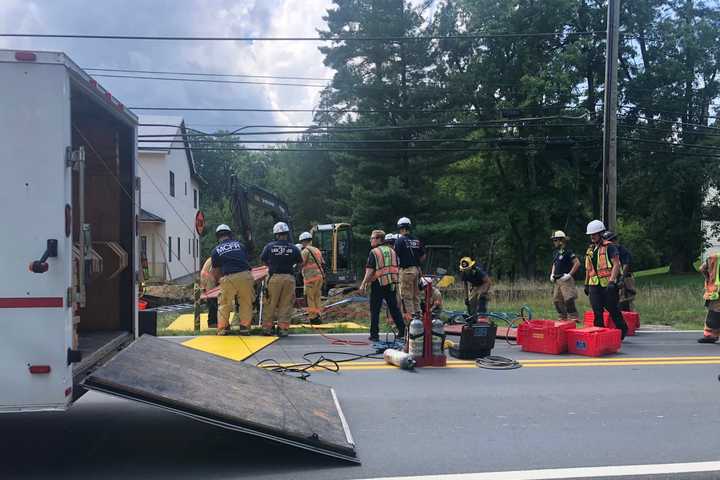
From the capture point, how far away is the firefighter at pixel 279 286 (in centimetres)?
1037

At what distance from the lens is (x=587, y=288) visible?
1020 centimetres

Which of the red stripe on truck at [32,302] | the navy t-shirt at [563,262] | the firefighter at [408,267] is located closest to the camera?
the red stripe on truck at [32,302]

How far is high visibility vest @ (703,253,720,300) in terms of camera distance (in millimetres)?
10059

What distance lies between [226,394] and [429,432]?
5.82 feet

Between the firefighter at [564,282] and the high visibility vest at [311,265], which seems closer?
the firefighter at [564,282]

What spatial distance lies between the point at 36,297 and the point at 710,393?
21.8 feet

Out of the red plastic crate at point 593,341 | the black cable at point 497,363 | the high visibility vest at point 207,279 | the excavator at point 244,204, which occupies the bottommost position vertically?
the black cable at point 497,363

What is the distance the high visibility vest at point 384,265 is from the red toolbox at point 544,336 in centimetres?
217

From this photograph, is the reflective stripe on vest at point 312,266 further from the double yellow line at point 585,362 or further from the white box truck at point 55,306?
the white box truck at point 55,306

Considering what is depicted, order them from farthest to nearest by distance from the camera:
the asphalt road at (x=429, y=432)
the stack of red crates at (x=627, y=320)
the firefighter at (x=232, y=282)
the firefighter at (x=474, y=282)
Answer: the firefighter at (x=474, y=282) → the stack of red crates at (x=627, y=320) → the firefighter at (x=232, y=282) → the asphalt road at (x=429, y=432)

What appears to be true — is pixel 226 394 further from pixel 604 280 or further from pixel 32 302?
pixel 604 280

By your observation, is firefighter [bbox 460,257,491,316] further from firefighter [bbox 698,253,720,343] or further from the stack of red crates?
firefighter [bbox 698,253,720,343]

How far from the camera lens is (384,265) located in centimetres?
933

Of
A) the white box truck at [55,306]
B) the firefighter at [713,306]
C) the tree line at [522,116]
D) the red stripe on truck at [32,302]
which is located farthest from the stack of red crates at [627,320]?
the tree line at [522,116]
